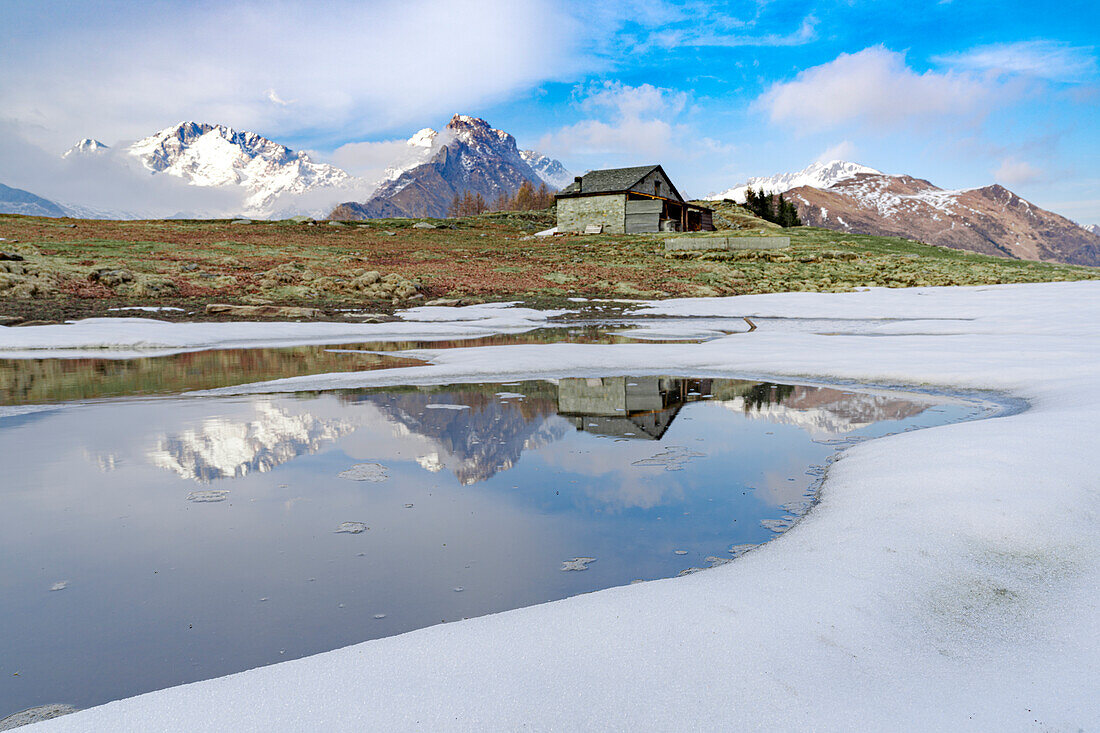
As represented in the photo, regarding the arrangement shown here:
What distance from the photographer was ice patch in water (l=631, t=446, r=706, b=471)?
5789mm

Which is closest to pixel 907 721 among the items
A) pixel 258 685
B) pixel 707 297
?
pixel 258 685

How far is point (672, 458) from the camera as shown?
603 cm

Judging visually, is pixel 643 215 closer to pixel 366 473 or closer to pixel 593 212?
pixel 593 212

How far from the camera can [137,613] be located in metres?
3.28

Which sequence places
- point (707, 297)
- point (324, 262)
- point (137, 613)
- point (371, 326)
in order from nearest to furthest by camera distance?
point (137, 613)
point (371, 326)
point (707, 297)
point (324, 262)

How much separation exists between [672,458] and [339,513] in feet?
10.4

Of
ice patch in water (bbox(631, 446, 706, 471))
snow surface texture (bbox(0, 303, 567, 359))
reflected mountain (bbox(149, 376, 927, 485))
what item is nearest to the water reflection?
snow surface texture (bbox(0, 303, 567, 359))

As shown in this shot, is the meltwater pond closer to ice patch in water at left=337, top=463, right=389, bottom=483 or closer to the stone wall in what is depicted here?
ice patch in water at left=337, top=463, right=389, bottom=483

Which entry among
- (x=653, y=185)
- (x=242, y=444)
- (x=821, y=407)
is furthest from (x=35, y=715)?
(x=653, y=185)

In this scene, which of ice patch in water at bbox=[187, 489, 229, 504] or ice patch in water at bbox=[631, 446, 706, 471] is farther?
ice patch in water at bbox=[631, 446, 706, 471]

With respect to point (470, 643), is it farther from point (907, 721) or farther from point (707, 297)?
point (707, 297)

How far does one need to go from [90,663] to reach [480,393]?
271 inches

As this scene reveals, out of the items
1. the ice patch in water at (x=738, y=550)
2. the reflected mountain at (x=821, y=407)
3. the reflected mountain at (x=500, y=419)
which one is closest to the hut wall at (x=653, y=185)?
the reflected mountain at (x=500, y=419)

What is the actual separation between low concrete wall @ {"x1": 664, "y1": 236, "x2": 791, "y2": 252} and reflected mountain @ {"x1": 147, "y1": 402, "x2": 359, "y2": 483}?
117 feet
